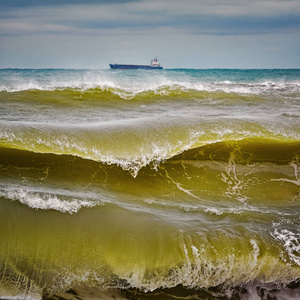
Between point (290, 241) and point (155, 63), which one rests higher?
point (155, 63)

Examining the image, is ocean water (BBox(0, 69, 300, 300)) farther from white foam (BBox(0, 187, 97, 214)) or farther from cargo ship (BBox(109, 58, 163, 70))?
cargo ship (BBox(109, 58, 163, 70))

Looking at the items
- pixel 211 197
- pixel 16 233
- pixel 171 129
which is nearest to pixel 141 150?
pixel 171 129

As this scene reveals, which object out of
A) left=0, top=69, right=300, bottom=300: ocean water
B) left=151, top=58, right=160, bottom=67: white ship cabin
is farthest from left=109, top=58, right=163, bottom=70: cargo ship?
left=0, top=69, right=300, bottom=300: ocean water

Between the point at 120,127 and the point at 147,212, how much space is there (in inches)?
109

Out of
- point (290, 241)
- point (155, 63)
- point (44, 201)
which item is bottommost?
point (290, 241)

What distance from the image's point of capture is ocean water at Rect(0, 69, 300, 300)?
131 inches

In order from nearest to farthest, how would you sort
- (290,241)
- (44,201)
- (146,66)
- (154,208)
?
(290,241)
(44,201)
(154,208)
(146,66)

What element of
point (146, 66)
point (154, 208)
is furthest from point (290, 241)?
point (146, 66)

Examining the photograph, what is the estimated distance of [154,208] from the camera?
4.53 metres

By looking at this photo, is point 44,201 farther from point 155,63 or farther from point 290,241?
point 155,63

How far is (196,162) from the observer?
6113mm

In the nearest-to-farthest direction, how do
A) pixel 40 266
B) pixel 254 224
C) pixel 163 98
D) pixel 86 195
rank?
1. pixel 40 266
2. pixel 254 224
3. pixel 86 195
4. pixel 163 98

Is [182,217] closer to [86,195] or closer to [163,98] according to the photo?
[86,195]

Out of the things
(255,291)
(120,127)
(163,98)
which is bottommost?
(255,291)
